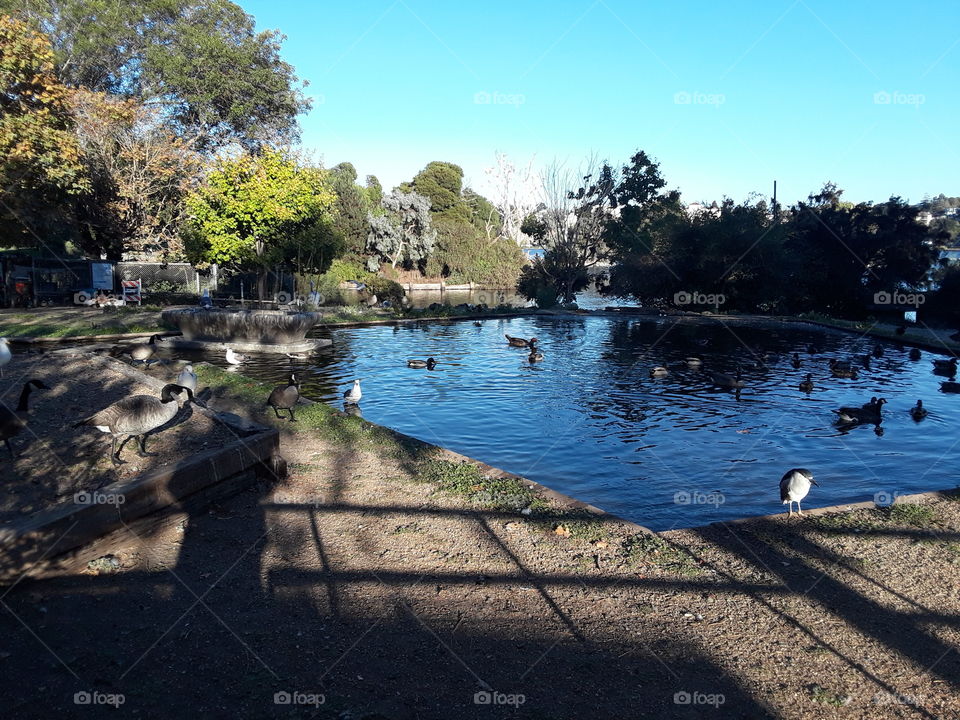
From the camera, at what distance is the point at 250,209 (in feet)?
83.7

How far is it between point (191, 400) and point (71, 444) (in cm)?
267

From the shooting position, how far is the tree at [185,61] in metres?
41.3

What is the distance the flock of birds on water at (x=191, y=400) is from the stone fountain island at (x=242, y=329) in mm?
1139

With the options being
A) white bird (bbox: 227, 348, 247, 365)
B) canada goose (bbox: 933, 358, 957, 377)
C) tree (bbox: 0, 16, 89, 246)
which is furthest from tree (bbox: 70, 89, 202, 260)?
canada goose (bbox: 933, 358, 957, 377)

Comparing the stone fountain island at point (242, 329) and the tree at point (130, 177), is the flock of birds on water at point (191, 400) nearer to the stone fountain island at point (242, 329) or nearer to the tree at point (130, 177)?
the stone fountain island at point (242, 329)

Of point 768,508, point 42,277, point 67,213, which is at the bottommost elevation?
point 768,508

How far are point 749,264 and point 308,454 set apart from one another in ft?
131

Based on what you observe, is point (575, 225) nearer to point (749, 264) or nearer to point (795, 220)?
point (749, 264)

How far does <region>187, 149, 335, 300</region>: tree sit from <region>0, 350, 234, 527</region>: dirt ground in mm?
13580

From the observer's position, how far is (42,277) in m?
34.2

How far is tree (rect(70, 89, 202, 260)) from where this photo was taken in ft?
117

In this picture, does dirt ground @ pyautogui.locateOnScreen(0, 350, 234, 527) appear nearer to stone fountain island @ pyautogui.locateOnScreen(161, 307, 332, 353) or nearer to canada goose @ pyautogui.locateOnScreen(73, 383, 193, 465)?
canada goose @ pyautogui.locateOnScreen(73, 383, 193, 465)

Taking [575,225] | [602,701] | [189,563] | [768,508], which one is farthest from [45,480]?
[575,225]

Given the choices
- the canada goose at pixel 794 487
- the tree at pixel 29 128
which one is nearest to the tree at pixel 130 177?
the tree at pixel 29 128
